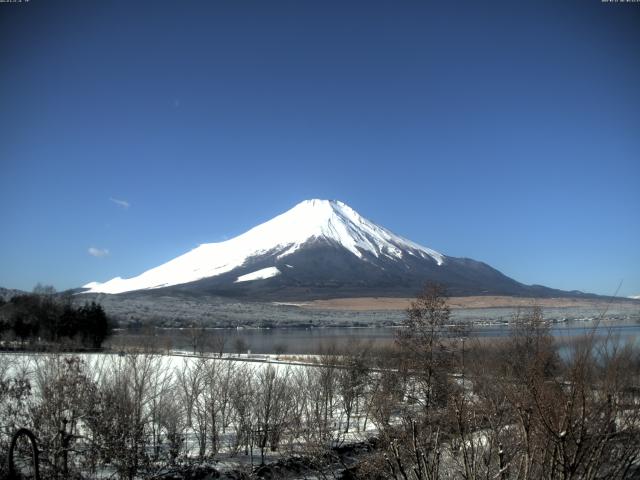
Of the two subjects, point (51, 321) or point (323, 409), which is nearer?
point (323, 409)

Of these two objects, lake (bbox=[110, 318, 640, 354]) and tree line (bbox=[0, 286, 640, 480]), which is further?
lake (bbox=[110, 318, 640, 354])

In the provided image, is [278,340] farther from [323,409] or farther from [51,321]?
[323,409]

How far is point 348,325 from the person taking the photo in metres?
131

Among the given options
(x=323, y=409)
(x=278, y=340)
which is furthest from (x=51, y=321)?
(x=323, y=409)

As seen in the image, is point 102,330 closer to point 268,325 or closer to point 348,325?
point 268,325

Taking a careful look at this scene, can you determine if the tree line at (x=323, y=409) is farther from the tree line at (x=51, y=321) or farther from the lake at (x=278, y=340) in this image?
the tree line at (x=51, y=321)

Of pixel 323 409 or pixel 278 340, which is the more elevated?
pixel 323 409

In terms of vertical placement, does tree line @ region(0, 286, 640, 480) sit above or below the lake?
above

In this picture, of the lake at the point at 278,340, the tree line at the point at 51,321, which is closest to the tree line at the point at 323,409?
the lake at the point at 278,340

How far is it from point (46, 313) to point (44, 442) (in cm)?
5909

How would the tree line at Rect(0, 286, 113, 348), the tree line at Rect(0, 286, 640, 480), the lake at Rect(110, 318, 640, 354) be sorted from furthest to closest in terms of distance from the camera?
the tree line at Rect(0, 286, 113, 348), the lake at Rect(110, 318, 640, 354), the tree line at Rect(0, 286, 640, 480)

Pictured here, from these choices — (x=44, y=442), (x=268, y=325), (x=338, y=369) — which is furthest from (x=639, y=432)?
(x=268, y=325)

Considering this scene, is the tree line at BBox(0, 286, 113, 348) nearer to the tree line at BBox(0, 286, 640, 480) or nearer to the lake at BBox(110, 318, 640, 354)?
the lake at BBox(110, 318, 640, 354)

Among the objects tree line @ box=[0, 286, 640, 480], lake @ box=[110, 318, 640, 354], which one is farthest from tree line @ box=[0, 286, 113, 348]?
tree line @ box=[0, 286, 640, 480]
